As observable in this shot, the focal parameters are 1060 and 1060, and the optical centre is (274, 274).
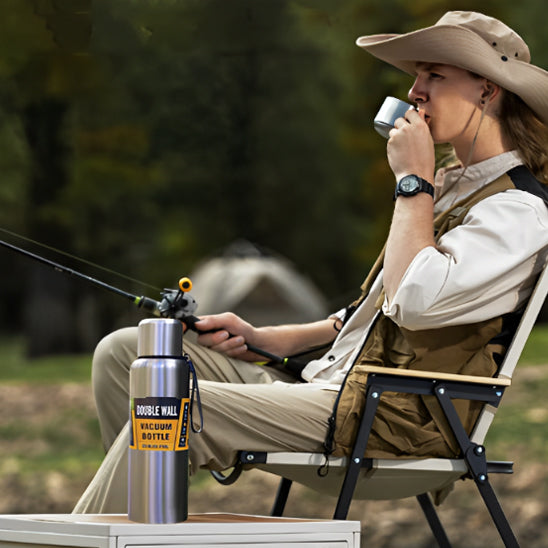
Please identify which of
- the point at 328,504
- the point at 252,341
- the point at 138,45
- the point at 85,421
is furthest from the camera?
the point at 138,45

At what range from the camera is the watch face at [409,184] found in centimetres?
223

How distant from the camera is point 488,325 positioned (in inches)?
87.4

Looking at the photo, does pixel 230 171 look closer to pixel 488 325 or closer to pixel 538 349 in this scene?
pixel 538 349

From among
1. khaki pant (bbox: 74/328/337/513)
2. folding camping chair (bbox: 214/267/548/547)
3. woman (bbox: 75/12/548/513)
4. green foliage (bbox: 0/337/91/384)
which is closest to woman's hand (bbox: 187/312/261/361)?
woman (bbox: 75/12/548/513)

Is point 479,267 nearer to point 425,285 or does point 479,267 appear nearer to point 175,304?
point 425,285

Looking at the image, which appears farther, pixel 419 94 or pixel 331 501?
pixel 331 501

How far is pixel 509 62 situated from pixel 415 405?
82 cm

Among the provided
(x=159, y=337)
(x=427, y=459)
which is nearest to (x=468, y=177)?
(x=427, y=459)

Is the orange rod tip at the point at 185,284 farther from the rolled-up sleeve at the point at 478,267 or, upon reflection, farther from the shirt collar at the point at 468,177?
the shirt collar at the point at 468,177

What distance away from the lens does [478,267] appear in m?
2.11

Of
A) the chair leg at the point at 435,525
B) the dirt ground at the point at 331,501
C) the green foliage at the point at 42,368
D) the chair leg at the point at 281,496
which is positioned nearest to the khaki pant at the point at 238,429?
the chair leg at the point at 281,496

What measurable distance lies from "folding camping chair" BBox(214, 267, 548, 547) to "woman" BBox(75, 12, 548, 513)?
0.03 meters

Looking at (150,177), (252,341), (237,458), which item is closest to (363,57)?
(150,177)

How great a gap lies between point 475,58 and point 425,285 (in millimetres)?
584
